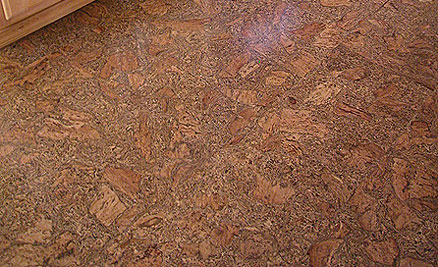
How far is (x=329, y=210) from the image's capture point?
1452 millimetres

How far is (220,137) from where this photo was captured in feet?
5.26

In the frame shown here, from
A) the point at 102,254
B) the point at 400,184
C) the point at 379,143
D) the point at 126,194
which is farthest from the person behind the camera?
the point at 379,143

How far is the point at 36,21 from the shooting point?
174 cm

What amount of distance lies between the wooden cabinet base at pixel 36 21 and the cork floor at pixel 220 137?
0.12 feet

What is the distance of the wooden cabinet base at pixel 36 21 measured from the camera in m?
1.68

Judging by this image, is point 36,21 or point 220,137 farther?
point 36,21

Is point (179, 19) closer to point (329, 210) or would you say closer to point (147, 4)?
point (147, 4)

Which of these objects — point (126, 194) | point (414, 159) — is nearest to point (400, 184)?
point (414, 159)

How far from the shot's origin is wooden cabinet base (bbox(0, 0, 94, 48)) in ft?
5.51

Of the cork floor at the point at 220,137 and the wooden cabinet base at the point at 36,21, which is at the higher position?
the wooden cabinet base at the point at 36,21

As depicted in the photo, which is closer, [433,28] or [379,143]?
Result: [379,143]

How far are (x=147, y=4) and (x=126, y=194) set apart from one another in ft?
2.90

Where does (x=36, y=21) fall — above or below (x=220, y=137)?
above

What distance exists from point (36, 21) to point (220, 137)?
0.75m
